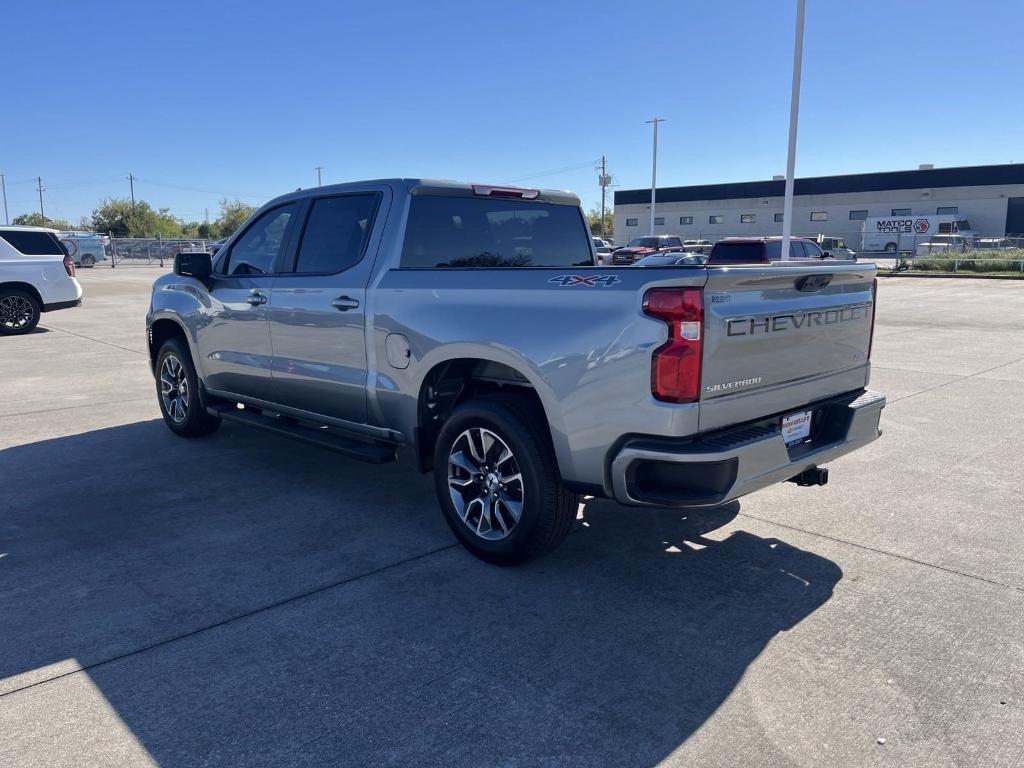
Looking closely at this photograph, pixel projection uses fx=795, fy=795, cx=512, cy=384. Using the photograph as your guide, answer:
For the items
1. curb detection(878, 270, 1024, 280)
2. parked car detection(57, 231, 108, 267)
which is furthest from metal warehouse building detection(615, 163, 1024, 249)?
parked car detection(57, 231, 108, 267)

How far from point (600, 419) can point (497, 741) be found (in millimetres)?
1430

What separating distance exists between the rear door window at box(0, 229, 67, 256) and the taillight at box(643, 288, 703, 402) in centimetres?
1498

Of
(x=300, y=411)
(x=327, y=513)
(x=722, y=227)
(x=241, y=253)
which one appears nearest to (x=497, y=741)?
(x=327, y=513)

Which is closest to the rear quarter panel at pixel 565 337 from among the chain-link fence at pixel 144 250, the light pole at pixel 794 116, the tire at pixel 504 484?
the tire at pixel 504 484

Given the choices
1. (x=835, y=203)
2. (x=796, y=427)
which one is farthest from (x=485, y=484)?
(x=835, y=203)

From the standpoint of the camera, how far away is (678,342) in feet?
10.8

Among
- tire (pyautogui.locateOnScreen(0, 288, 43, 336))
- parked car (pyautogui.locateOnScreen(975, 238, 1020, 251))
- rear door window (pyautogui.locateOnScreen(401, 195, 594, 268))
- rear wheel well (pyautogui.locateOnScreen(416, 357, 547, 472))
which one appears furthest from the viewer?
parked car (pyautogui.locateOnScreen(975, 238, 1020, 251))

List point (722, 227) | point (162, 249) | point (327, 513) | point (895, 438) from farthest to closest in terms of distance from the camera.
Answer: point (722, 227) → point (162, 249) → point (895, 438) → point (327, 513)

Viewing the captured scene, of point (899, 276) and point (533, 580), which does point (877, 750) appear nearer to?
point (533, 580)

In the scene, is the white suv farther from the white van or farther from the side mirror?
the white van

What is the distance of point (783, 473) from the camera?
12.3ft

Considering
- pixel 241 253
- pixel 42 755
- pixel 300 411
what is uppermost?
pixel 241 253

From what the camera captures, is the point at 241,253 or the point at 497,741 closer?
the point at 497,741

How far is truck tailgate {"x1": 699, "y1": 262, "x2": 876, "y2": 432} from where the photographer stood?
3.39m
